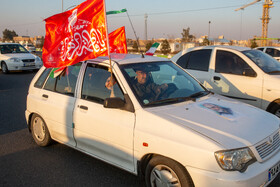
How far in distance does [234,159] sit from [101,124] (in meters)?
1.71

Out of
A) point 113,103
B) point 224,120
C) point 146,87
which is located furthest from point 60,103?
point 224,120

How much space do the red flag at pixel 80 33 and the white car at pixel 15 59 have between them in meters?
12.8

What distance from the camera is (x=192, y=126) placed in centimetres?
302

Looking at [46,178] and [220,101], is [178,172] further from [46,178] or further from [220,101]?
[46,178]

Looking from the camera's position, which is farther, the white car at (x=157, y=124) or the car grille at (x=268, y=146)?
the car grille at (x=268, y=146)

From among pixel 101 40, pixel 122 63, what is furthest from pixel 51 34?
pixel 122 63

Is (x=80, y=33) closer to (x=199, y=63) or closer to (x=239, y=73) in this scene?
(x=199, y=63)

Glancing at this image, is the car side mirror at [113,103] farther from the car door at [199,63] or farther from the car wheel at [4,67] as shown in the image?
the car wheel at [4,67]

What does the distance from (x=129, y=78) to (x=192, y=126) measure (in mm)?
1119

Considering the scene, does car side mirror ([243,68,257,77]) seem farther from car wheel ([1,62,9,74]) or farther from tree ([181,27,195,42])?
tree ([181,27,195,42])

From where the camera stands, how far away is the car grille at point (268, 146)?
2.94m

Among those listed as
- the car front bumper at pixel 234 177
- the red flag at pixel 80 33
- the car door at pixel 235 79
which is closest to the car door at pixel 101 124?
the red flag at pixel 80 33

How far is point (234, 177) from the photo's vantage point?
267cm

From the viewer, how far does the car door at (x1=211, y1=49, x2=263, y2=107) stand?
5951 millimetres
